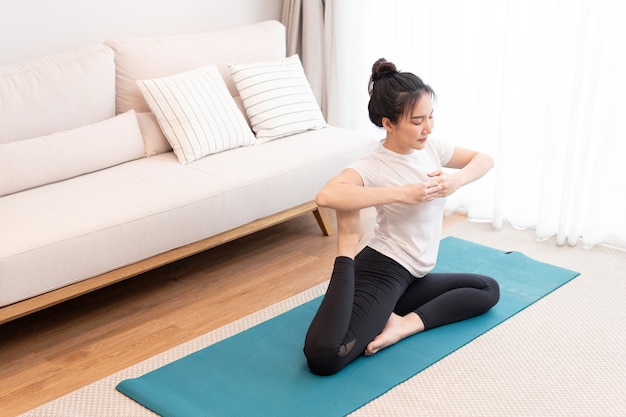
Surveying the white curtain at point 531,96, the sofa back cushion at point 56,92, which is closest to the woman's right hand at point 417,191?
the white curtain at point 531,96

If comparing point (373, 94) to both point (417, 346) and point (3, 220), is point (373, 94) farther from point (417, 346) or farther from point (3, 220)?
point (3, 220)

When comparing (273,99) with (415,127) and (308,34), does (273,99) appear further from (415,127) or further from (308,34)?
(415,127)

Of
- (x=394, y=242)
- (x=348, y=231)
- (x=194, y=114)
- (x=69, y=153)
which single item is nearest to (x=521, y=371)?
(x=394, y=242)

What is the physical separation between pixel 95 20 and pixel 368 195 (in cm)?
184

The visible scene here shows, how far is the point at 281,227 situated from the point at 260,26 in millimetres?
1006

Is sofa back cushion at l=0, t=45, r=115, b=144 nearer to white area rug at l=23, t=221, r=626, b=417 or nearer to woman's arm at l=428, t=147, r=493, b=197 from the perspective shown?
white area rug at l=23, t=221, r=626, b=417

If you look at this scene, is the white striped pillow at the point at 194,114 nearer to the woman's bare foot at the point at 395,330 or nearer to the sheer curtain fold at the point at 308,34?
the sheer curtain fold at the point at 308,34

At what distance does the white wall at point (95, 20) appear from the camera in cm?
341

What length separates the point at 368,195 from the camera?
98.3 inches

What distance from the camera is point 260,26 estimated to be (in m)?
4.02

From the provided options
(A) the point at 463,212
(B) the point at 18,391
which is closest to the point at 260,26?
(A) the point at 463,212

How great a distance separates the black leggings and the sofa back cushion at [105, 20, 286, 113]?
4.52ft

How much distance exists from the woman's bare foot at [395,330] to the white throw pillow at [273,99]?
1.27m

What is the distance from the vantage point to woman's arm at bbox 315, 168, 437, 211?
250cm
